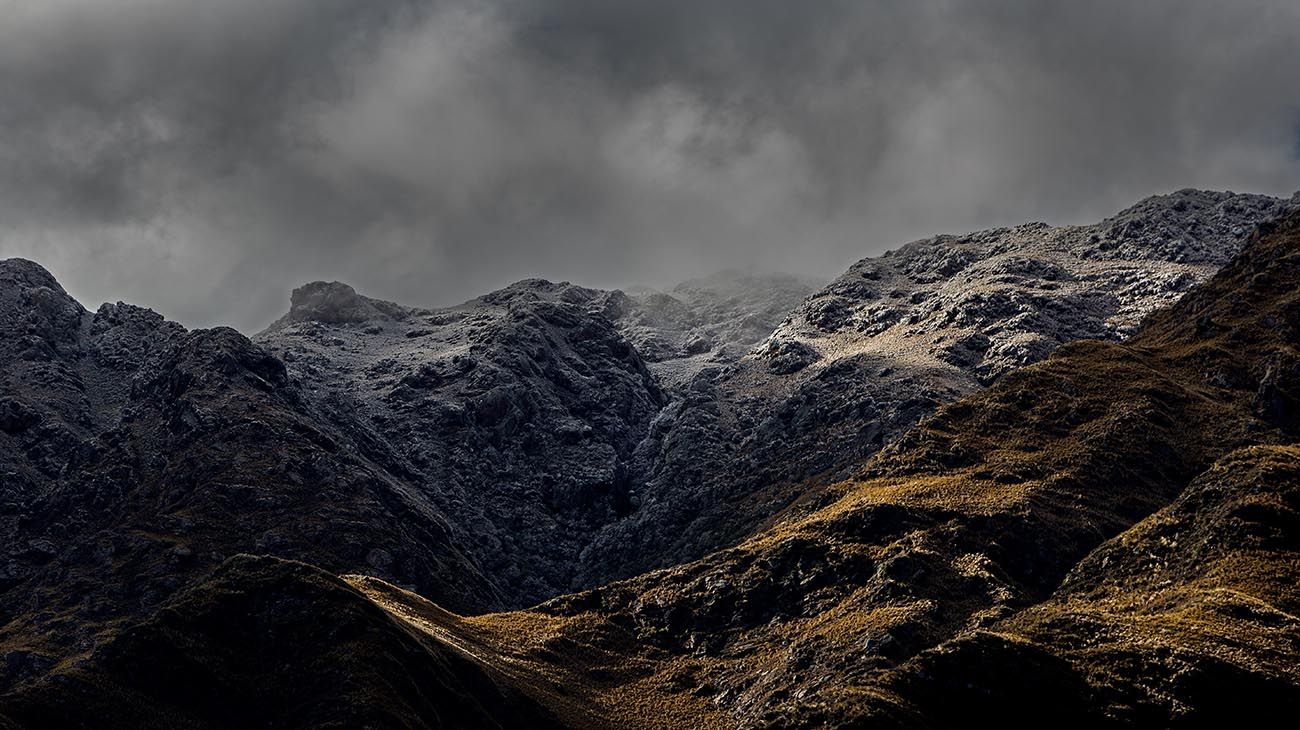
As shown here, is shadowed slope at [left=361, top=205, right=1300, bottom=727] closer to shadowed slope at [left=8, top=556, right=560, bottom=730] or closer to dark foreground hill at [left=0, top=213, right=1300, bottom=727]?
dark foreground hill at [left=0, top=213, right=1300, bottom=727]

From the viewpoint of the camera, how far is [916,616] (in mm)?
133375

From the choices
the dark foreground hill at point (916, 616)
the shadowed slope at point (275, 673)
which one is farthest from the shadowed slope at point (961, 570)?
the shadowed slope at point (275, 673)

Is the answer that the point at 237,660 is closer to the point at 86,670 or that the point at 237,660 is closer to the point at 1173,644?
the point at 86,670

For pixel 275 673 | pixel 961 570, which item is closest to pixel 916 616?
pixel 961 570

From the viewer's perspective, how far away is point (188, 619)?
127m

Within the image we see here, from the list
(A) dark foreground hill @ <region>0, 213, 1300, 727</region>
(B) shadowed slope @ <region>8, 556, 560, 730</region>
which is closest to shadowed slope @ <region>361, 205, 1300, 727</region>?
(A) dark foreground hill @ <region>0, 213, 1300, 727</region>

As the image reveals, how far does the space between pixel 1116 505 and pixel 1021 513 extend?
12.1 metres

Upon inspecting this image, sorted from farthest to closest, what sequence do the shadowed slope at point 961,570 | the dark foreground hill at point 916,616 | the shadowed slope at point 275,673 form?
the shadowed slope at point 275,673 → the dark foreground hill at point 916,616 → the shadowed slope at point 961,570

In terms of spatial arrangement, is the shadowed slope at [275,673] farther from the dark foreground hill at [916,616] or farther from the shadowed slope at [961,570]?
the shadowed slope at [961,570]

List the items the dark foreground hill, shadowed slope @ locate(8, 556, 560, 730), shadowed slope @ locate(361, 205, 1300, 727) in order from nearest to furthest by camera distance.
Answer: shadowed slope @ locate(361, 205, 1300, 727)
the dark foreground hill
shadowed slope @ locate(8, 556, 560, 730)

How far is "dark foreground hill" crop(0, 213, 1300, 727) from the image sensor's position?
105438 millimetres

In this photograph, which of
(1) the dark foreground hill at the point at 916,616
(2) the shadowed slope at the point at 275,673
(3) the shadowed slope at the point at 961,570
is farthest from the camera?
(2) the shadowed slope at the point at 275,673

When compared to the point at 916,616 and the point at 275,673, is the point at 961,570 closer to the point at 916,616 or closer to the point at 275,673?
the point at 916,616

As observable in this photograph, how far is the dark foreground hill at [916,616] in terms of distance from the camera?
105438mm
